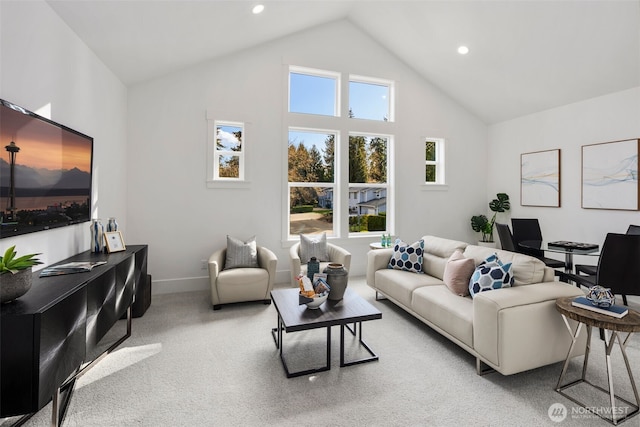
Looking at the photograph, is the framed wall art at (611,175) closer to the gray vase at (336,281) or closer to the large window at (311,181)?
the large window at (311,181)

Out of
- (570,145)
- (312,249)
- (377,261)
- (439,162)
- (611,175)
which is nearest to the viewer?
(377,261)

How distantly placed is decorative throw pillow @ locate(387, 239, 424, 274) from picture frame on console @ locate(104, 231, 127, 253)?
9.91 ft

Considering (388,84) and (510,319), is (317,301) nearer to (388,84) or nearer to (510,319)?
(510,319)

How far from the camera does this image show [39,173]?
2191 mm

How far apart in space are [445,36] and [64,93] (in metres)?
4.66

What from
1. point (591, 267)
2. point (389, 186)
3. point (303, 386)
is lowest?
point (303, 386)

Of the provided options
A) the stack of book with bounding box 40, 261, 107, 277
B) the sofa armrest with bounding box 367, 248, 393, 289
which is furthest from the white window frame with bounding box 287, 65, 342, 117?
the stack of book with bounding box 40, 261, 107, 277

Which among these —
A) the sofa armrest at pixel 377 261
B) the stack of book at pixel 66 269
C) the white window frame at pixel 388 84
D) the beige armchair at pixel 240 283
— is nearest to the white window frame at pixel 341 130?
the white window frame at pixel 388 84

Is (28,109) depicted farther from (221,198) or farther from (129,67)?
(221,198)

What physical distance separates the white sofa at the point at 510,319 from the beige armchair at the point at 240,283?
5.80 ft

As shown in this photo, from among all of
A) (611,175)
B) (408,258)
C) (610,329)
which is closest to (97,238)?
(408,258)

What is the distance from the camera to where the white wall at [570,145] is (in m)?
4.04

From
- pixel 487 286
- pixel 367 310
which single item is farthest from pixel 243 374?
pixel 487 286

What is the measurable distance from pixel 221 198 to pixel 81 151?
181 centimetres
